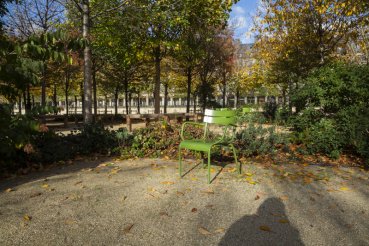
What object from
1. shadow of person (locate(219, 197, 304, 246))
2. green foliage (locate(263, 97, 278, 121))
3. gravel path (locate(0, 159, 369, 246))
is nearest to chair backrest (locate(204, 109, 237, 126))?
gravel path (locate(0, 159, 369, 246))

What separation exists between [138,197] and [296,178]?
2700 mm

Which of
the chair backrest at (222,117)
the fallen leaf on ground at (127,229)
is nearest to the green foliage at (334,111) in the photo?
the chair backrest at (222,117)

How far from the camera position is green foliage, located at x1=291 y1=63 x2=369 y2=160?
584 centimetres

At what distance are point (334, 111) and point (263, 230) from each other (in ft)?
15.1

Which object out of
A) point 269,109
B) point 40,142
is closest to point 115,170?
point 40,142

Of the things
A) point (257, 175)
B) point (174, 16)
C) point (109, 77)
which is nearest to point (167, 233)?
point (257, 175)

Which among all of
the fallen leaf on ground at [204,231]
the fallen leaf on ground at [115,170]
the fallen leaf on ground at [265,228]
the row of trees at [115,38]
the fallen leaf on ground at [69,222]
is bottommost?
the fallen leaf on ground at [204,231]

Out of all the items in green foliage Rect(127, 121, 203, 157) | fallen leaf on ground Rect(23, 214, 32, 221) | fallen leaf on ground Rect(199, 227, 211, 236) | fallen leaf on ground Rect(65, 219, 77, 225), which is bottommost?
fallen leaf on ground Rect(199, 227, 211, 236)

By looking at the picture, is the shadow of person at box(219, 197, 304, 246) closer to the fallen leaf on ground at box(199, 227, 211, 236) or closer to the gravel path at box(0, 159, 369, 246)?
the gravel path at box(0, 159, 369, 246)

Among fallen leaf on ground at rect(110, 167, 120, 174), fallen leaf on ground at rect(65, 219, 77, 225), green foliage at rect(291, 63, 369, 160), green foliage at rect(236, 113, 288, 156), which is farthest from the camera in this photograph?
green foliage at rect(236, 113, 288, 156)

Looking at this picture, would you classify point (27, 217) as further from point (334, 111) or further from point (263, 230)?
point (334, 111)

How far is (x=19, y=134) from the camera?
433 centimetres

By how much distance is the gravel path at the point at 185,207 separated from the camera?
2955mm

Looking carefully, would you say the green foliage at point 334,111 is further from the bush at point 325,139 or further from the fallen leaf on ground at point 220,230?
the fallen leaf on ground at point 220,230
